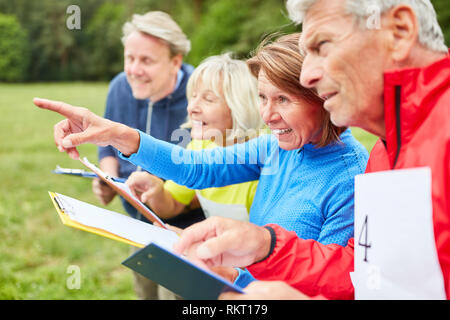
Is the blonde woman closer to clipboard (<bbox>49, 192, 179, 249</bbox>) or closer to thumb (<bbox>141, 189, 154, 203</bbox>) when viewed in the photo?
thumb (<bbox>141, 189, 154, 203</bbox>)

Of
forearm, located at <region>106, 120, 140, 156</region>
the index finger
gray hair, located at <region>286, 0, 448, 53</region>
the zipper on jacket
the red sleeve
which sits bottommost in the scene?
the red sleeve

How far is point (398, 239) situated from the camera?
1015mm

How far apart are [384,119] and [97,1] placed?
1672 cm

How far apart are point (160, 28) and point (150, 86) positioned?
36cm

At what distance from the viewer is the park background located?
A: 366 centimetres

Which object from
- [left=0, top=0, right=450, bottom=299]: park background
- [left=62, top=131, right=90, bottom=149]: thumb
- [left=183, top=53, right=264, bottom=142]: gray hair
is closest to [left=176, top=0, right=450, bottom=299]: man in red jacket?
[left=0, top=0, right=450, bottom=299]: park background

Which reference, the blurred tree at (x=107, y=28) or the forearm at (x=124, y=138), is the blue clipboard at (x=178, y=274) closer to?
the forearm at (x=124, y=138)

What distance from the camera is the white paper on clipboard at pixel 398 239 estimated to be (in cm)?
97

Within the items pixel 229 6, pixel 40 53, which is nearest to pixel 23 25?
pixel 40 53

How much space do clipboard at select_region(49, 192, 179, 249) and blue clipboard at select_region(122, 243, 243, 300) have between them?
10 cm

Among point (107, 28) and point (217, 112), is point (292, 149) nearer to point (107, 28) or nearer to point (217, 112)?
point (217, 112)

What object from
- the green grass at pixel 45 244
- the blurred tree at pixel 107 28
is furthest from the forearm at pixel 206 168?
the blurred tree at pixel 107 28

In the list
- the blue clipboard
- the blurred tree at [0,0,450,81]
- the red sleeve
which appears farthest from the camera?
the blurred tree at [0,0,450,81]
